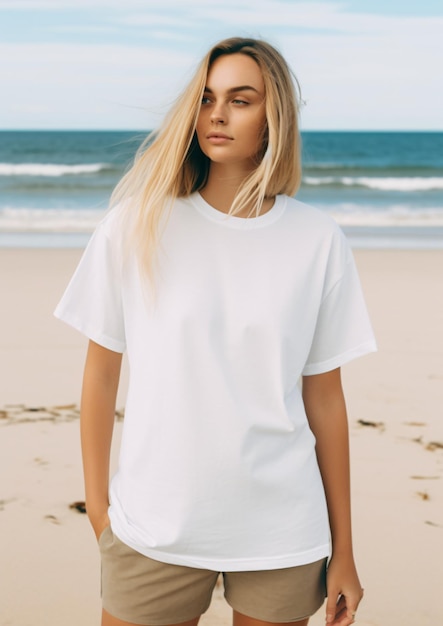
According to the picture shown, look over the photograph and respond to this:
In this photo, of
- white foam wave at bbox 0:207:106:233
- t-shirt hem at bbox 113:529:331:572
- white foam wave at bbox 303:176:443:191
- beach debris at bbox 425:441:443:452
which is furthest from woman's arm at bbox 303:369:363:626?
white foam wave at bbox 303:176:443:191

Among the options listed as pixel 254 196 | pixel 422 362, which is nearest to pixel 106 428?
pixel 254 196

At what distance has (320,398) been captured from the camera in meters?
1.70

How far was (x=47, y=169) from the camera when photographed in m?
24.0

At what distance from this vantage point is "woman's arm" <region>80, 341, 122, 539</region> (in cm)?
167

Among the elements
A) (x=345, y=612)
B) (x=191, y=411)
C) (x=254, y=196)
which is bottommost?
(x=345, y=612)

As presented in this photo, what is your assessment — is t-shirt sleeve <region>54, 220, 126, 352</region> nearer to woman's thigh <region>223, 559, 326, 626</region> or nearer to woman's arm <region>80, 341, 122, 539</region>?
woman's arm <region>80, 341, 122, 539</region>

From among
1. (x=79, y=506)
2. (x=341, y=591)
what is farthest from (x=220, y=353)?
(x=79, y=506)

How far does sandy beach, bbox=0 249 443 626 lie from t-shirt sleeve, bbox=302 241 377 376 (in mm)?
1344

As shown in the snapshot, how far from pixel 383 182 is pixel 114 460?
19.4m

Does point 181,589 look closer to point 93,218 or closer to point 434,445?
point 434,445

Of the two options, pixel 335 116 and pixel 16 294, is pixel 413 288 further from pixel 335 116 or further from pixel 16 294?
pixel 335 116

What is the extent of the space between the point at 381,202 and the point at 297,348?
17.1m

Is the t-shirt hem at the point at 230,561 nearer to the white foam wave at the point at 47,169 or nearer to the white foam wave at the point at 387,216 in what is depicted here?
the white foam wave at the point at 387,216

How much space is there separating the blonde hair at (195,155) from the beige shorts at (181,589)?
0.51 m
